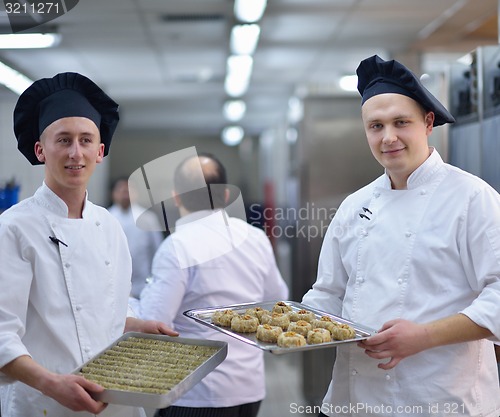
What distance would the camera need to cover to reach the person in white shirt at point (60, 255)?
1500 mm

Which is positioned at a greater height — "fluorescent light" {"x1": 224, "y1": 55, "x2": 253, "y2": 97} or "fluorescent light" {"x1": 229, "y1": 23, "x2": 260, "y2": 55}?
"fluorescent light" {"x1": 229, "y1": 23, "x2": 260, "y2": 55}

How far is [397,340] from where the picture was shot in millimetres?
1405

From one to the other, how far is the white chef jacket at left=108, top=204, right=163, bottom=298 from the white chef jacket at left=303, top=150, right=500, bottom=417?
28.2 inches

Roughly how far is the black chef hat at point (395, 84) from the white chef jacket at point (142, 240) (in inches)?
33.0

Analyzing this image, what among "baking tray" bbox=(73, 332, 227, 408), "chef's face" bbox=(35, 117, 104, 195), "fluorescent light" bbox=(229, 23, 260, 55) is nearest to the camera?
"baking tray" bbox=(73, 332, 227, 408)

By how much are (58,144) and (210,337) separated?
2.65 feet

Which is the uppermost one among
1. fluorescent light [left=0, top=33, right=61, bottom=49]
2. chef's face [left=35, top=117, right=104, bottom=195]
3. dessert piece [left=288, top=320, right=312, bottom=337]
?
fluorescent light [left=0, top=33, right=61, bottom=49]

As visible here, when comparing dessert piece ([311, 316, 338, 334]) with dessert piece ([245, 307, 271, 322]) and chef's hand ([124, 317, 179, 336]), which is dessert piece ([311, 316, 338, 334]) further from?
chef's hand ([124, 317, 179, 336])

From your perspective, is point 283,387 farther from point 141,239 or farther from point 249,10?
point 249,10

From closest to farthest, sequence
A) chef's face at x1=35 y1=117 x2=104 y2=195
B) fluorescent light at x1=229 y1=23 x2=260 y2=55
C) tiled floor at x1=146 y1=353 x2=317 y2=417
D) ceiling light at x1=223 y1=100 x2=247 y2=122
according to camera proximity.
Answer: chef's face at x1=35 y1=117 x2=104 y2=195 → tiled floor at x1=146 y1=353 x2=317 y2=417 → fluorescent light at x1=229 y1=23 x2=260 y2=55 → ceiling light at x1=223 y1=100 x2=247 y2=122

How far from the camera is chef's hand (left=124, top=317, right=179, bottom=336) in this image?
1.68 metres

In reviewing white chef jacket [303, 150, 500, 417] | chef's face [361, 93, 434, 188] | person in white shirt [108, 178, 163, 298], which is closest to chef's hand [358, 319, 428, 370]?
white chef jacket [303, 150, 500, 417]

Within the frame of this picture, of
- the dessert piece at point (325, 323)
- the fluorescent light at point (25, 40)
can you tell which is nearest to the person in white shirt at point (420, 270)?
the dessert piece at point (325, 323)

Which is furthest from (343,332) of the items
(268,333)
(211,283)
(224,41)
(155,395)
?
(224,41)
